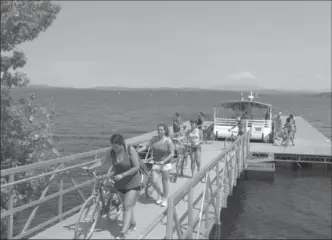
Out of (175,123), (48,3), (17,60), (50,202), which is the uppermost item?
(48,3)

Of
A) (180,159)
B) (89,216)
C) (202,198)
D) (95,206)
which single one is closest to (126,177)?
(95,206)

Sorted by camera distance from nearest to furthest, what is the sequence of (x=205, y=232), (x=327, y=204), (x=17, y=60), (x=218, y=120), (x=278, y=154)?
(x=205, y=232) < (x=17, y=60) < (x=327, y=204) < (x=278, y=154) < (x=218, y=120)

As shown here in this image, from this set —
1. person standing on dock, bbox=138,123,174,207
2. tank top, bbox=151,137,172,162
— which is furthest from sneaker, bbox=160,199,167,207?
tank top, bbox=151,137,172,162

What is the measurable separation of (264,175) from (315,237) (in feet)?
23.6

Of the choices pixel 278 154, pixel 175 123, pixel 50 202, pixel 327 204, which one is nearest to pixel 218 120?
pixel 278 154

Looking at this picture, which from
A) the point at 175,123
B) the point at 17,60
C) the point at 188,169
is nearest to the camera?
the point at 17,60

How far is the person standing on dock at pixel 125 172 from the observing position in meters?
6.90

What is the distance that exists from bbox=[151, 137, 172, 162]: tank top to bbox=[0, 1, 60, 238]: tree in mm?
2967

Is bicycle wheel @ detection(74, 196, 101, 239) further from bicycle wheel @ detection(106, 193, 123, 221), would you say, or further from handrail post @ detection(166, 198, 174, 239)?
handrail post @ detection(166, 198, 174, 239)

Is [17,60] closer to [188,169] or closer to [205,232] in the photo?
[205,232]

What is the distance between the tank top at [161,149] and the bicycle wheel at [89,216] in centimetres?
253

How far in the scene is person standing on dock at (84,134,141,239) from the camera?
6896mm

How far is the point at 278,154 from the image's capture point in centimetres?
2259

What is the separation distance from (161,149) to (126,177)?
242 cm
